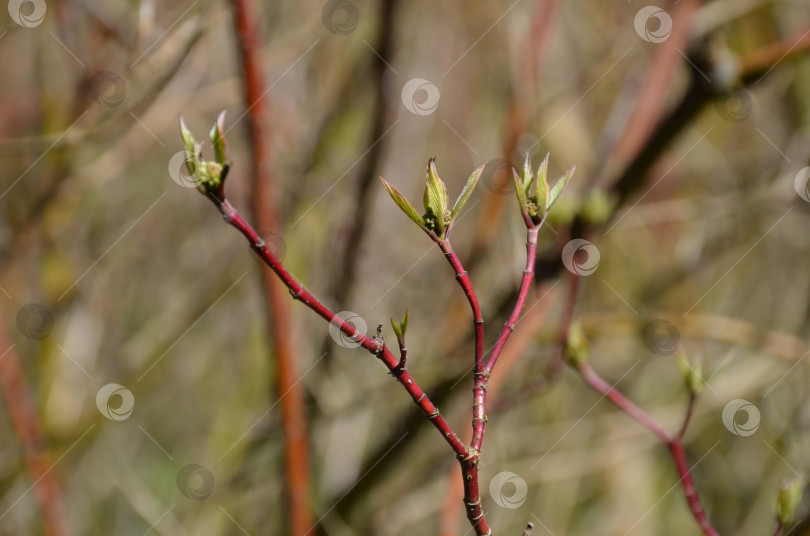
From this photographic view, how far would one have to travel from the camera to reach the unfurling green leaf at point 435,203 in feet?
1.98

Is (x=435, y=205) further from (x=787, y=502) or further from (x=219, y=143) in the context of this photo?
(x=787, y=502)

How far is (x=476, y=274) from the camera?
2158mm

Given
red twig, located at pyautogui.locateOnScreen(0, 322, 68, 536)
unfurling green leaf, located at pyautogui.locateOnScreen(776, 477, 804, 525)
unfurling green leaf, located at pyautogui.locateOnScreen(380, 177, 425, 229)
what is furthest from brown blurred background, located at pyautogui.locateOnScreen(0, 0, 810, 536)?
unfurling green leaf, located at pyautogui.locateOnScreen(380, 177, 425, 229)

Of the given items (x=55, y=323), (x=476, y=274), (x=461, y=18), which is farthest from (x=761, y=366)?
(x=55, y=323)

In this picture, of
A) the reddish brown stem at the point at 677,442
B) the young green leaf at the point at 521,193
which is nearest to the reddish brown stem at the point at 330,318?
the young green leaf at the point at 521,193

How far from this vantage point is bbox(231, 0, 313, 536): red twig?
118 cm

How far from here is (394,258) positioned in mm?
2557

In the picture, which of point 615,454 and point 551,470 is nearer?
point 551,470

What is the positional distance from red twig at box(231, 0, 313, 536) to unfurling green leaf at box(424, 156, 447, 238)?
680mm

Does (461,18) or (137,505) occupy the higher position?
(461,18)

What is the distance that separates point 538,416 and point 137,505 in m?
1.33

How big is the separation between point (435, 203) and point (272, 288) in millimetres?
774

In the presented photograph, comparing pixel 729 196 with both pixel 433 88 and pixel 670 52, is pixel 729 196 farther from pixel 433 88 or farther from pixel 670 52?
pixel 433 88

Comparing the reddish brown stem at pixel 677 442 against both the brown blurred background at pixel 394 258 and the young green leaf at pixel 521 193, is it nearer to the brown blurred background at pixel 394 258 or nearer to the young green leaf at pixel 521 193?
the brown blurred background at pixel 394 258
